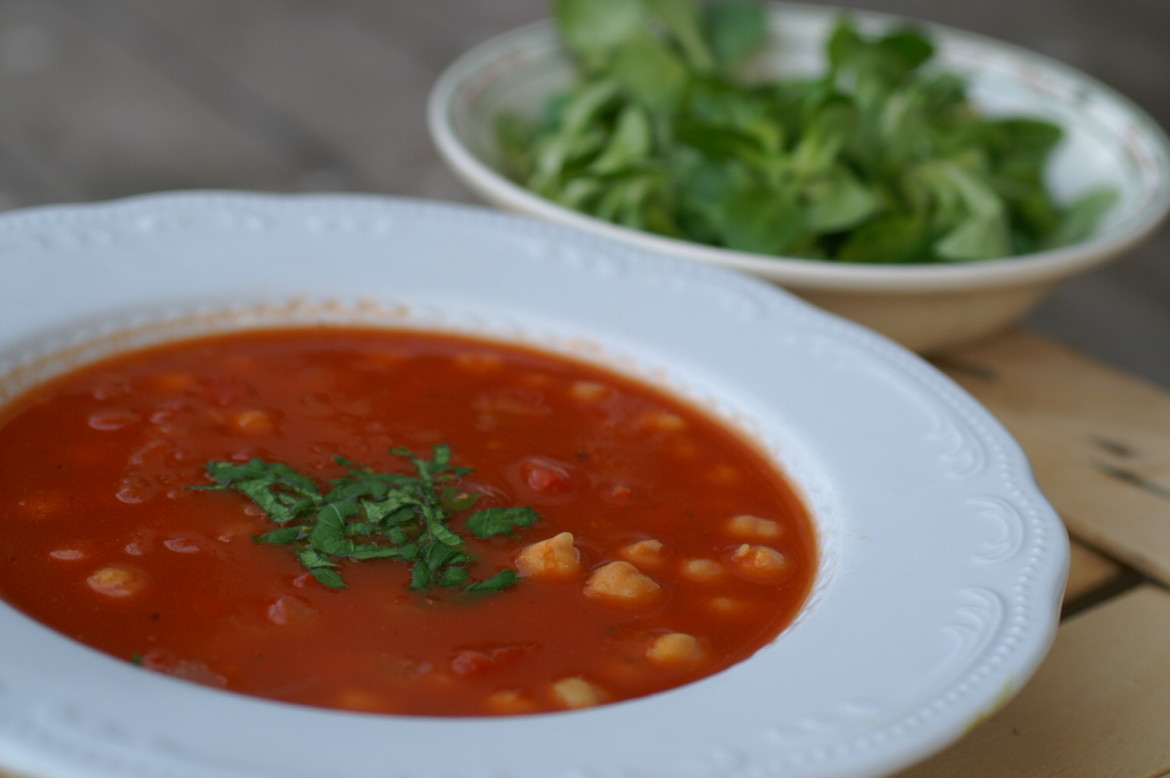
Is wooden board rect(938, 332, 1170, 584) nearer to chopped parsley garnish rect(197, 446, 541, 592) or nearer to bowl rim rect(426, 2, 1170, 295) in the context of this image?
bowl rim rect(426, 2, 1170, 295)

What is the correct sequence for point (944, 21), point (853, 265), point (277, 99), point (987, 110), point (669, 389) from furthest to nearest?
point (944, 21) → point (277, 99) → point (987, 110) → point (853, 265) → point (669, 389)

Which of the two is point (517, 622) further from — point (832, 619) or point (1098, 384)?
point (1098, 384)

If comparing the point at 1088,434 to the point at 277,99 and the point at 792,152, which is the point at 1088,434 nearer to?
the point at 792,152

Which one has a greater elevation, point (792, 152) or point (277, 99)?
point (792, 152)

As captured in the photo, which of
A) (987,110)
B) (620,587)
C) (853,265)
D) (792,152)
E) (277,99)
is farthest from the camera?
(277,99)

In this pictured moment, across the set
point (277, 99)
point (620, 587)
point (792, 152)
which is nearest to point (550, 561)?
point (620, 587)

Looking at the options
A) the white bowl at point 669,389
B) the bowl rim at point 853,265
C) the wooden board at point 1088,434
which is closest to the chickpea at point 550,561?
the white bowl at point 669,389

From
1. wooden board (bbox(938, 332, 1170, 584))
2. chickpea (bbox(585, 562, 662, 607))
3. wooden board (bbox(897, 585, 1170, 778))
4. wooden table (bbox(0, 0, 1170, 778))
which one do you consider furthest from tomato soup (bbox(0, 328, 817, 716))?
wooden board (bbox(938, 332, 1170, 584))
